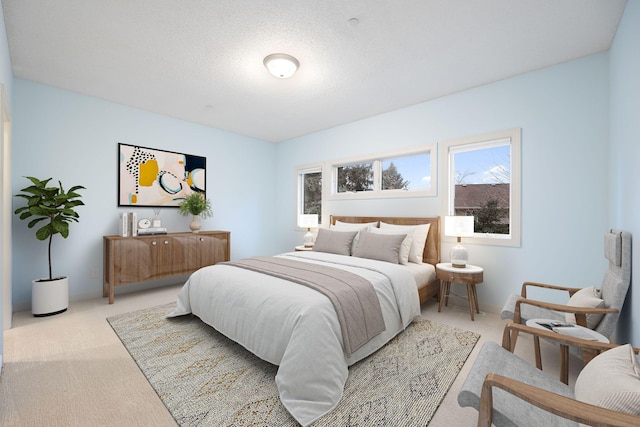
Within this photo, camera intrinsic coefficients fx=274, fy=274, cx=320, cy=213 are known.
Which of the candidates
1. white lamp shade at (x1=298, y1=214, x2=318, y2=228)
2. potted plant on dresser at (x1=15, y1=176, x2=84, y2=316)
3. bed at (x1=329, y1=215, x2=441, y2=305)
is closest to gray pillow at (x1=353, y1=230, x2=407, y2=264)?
bed at (x1=329, y1=215, x2=441, y2=305)

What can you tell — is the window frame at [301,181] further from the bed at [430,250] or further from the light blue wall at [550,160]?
the light blue wall at [550,160]

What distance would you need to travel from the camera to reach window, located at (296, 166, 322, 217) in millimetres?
5309

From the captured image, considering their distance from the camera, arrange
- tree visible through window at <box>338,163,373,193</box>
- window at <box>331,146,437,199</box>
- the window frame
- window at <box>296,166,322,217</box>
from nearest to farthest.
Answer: window at <box>331,146,437,199</box>
tree visible through window at <box>338,163,373,193</box>
the window frame
window at <box>296,166,322,217</box>

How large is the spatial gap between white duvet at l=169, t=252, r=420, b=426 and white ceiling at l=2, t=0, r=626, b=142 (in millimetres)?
2119

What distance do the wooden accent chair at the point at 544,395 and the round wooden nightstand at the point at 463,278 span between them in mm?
1512

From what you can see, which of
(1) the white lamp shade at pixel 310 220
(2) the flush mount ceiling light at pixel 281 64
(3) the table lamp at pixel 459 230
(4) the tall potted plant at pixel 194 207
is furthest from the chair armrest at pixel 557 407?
(4) the tall potted plant at pixel 194 207

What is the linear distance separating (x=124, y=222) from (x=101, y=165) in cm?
86

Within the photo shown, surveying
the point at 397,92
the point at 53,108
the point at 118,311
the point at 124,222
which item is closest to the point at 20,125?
the point at 53,108

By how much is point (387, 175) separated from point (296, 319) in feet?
10.2

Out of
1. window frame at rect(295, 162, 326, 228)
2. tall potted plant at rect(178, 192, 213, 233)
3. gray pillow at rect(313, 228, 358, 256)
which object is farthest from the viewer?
window frame at rect(295, 162, 326, 228)

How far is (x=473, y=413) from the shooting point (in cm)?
161

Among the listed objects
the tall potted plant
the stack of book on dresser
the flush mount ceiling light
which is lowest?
the stack of book on dresser

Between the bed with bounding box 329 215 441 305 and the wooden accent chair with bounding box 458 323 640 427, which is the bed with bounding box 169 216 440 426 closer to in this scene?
the bed with bounding box 329 215 441 305

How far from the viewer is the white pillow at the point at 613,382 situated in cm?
96
